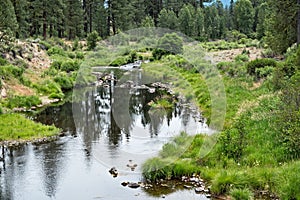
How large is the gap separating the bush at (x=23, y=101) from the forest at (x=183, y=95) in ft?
0.23

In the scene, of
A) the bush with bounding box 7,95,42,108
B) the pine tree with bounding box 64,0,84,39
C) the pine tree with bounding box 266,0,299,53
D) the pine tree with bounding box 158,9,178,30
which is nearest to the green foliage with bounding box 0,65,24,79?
the bush with bounding box 7,95,42,108

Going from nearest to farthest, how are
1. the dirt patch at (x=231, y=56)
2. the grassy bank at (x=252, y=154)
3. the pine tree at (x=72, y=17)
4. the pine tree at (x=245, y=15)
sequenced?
the grassy bank at (x=252, y=154), the dirt patch at (x=231, y=56), the pine tree at (x=72, y=17), the pine tree at (x=245, y=15)

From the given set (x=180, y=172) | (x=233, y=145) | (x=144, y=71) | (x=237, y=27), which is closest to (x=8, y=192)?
(x=180, y=172)

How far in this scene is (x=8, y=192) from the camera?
43.4 feet

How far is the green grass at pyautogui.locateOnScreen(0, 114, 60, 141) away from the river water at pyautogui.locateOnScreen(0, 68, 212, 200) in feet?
3.32

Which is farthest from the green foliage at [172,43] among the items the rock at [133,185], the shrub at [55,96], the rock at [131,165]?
the rock at [133,185]

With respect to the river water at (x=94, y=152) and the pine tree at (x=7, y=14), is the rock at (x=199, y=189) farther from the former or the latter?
the pine tree at (x=7, y=14)

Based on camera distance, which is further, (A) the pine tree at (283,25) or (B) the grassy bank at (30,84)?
(A) the pine tree at (283,25)

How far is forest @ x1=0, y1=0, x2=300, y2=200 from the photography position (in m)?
13.7

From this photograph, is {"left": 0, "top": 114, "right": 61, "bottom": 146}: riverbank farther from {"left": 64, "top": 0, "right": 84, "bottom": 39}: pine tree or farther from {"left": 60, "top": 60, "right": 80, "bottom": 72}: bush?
{"left": 64, "top": 0, "right": 84, "bottom": 39}: pine tree

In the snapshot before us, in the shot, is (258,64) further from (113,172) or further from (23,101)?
(113,172)

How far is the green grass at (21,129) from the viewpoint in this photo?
19.2 metres

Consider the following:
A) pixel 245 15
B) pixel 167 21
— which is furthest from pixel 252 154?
pixel 245 15

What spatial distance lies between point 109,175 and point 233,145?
440 centimetres
